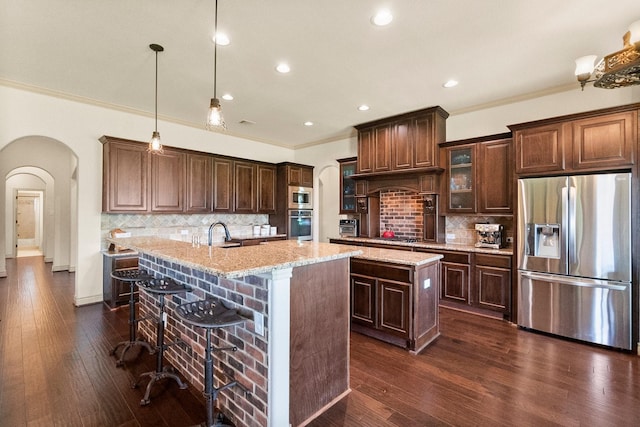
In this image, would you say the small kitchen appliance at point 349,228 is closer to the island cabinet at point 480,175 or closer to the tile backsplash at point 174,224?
the island cabinet at point 480,175

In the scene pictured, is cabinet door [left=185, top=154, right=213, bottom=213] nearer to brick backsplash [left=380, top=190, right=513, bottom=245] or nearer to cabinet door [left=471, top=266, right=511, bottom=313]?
brick backsplash [left=380, top=190, right=513, bottom=245]

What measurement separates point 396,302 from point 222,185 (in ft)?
12.5

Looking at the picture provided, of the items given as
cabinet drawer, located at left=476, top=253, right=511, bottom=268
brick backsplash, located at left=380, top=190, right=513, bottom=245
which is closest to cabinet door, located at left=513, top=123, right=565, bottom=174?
brick backsplash, located at left=380, top=190, right=513, bottom=245

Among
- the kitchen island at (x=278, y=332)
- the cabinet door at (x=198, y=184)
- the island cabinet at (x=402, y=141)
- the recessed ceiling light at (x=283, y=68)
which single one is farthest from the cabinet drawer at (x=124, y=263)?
the island cabinet at (x=402, y=141)

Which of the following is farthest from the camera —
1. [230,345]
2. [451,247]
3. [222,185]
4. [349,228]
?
[349,228]

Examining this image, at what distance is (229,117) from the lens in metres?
5.03

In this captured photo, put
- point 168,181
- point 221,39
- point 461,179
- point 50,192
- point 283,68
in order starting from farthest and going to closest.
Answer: point 50,192 → point 168,181 → point 461,179 → point 283,68 → point 221,39

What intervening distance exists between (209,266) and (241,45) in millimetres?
2315

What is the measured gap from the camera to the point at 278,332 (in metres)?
1.67

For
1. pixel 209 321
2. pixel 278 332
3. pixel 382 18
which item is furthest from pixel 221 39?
pixel 278 332

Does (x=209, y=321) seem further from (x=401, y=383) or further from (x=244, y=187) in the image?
(x=244, y=187)

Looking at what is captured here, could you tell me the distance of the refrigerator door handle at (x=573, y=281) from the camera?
3004 millimetres

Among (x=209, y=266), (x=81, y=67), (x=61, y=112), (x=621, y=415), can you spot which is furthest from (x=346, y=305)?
(x=61, y=112)

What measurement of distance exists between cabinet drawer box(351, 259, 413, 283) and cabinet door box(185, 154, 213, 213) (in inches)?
123
